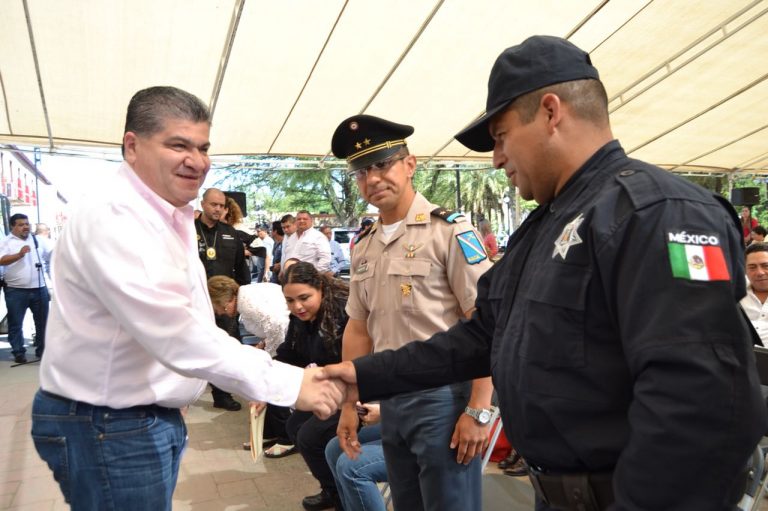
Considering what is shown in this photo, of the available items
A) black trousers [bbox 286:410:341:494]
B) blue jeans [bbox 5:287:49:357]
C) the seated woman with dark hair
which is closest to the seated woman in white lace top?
Answer: the seated woman with dark hair

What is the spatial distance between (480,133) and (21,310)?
8.30 metres

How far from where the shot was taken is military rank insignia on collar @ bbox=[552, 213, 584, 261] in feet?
3.56

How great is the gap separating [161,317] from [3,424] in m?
4.89

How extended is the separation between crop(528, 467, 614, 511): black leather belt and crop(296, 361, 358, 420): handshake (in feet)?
2.41

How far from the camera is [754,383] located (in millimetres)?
915

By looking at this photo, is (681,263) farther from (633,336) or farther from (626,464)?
(626,464)

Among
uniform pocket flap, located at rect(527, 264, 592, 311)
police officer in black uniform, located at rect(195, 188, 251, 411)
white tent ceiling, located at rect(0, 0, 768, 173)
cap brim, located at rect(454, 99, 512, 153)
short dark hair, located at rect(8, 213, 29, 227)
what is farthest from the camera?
short dark hair, located at rect(8, 213, 29, 227)

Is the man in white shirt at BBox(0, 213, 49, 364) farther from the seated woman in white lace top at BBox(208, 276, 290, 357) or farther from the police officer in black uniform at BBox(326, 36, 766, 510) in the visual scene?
the police officer in black uniform at BBox(326, 36, 766, 510)

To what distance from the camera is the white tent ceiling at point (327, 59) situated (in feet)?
20.8

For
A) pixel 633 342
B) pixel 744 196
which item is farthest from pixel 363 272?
pixel 744 196

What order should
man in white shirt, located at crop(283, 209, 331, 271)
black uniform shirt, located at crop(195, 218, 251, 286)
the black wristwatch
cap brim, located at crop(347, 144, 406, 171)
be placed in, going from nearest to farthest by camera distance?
1. the black wristwatch
2. cap brim, located at crop(347, 144, 406, 171)
3. black uniform shirt, located at crop(195, 218, 251, 286)
4. man in white shirt, located at crop(283, 209, 331, 271)

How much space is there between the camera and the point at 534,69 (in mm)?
1205

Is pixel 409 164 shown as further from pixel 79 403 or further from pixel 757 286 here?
pixel 757 286

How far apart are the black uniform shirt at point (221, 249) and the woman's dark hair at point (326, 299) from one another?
2.52 metres
